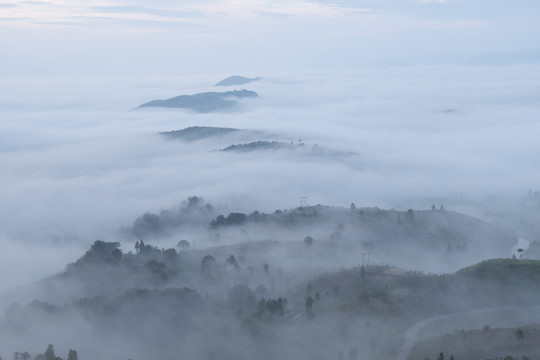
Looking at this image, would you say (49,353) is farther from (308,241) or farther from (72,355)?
(308,241)

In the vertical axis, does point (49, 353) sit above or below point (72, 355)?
below

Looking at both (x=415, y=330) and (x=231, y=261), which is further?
(x=231, y=261)

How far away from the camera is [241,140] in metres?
188

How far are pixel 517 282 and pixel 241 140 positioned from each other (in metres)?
134

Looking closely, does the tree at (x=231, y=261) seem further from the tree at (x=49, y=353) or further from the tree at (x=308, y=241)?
the tree at (x=49, y=353)

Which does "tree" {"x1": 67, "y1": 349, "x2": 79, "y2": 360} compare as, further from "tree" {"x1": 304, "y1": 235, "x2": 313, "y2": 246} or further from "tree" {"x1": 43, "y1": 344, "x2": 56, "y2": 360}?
"tree" {"x1": 304, "y1": 235, "x2": 313, "y2": 246}

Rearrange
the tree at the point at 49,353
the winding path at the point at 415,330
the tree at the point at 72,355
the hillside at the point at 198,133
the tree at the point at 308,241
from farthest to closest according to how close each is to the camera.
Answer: the hillside at the point at 198,133 < the tree at the point at 308,241 < the tree at the point at 49,353 < the tree at the point at 72,355 < the winding path at the point at 415,330

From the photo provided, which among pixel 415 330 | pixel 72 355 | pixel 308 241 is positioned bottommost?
pixel 72 355

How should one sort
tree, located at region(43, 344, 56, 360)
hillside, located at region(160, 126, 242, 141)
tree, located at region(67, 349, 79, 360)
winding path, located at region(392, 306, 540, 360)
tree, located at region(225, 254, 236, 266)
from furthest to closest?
1. hillside, located at region(160, 126, 242, 141)
2. tree, located at region(225, 254, 236, 266)
3. tree, located at region(43, 344, 56, 360)
4. tree, located at region(67, 349, 79, 360)
5. winding path, located at region(392, 306, 540, 360)

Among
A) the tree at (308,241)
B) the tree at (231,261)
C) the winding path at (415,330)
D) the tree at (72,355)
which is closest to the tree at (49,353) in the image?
the tree at (72,355)

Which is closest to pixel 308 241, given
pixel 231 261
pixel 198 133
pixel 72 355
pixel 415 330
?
pixel 231 261

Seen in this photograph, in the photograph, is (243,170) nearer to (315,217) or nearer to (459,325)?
(315,217)

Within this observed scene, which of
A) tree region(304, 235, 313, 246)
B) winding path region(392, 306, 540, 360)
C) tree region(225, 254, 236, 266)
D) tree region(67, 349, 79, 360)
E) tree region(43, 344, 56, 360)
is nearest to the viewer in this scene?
winding path region(392, 306, 540, 360)

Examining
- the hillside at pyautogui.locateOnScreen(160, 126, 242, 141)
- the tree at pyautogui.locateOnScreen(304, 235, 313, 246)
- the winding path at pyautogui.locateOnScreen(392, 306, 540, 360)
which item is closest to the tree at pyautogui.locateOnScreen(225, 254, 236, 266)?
the tree at pyautogui.locateOnScreen(304, 235, 313, 246)
